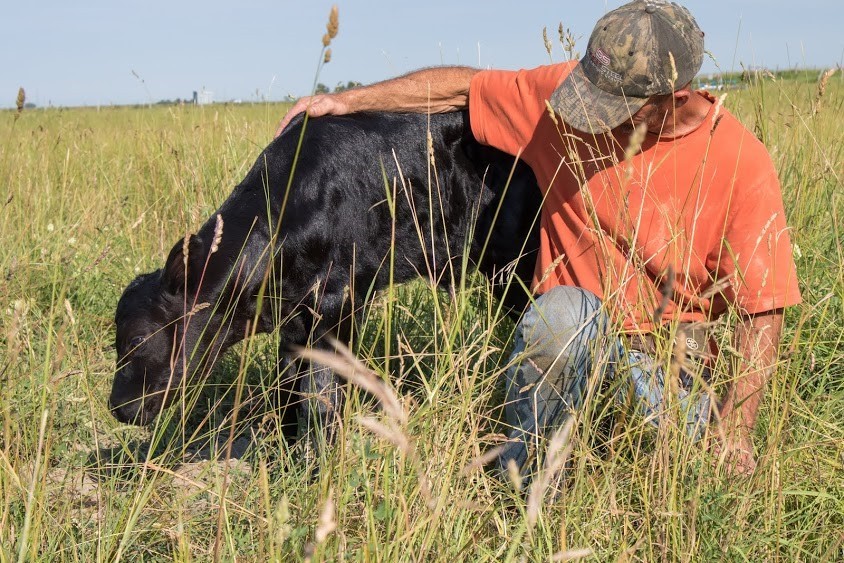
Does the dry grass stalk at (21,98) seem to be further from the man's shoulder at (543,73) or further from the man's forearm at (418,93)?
the man's shoulder at (543,73)

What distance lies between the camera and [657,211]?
269 centimetres

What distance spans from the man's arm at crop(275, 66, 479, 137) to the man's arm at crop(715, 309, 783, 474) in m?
1.44

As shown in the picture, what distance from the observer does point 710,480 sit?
210cm

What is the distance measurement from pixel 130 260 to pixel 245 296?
71.8 inches

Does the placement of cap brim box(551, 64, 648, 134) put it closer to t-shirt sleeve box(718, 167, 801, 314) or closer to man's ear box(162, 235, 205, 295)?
t-shirt sleeve box(718, 167, 801, 314)

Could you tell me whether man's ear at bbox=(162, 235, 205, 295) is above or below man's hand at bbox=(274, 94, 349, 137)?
below

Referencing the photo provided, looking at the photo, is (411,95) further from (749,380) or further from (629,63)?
(749,380)

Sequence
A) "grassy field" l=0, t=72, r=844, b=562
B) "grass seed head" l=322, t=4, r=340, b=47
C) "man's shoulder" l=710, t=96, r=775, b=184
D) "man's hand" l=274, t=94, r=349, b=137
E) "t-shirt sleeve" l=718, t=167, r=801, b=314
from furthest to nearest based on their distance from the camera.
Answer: "man's hand" l=274, t=94, r=349, b=137, "man's shoulder" l=710, t=96, r=775, b=184, "t-shirt sleeve" l=718, t=167, r=801, b=314, "grassy field" l=0, t=72, r=844, b=562, "grass seed head" l=322, t=4, r=340, b=47

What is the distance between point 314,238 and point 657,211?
1.22 meters

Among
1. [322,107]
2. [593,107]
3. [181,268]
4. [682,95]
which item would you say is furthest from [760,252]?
[181,268]

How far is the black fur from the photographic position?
3062 millimetres

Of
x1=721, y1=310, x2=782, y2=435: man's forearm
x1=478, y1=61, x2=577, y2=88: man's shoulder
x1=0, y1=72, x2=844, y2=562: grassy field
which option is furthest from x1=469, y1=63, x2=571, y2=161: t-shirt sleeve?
x1=721, y1=310, x2=782, y2=435: man's forearm

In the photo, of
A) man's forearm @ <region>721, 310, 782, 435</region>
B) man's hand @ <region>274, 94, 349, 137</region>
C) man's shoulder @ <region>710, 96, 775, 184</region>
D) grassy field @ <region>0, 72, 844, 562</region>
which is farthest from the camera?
man's hand @ <region>274, 94, 349, 137</region>

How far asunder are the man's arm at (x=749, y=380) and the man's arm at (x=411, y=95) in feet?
4.73
